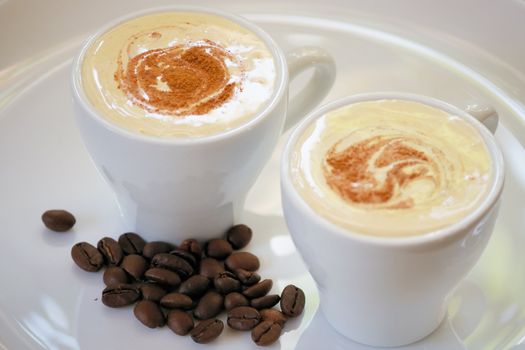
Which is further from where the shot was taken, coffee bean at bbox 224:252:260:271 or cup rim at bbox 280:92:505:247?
coffee bean at bbox 224:252:260:271

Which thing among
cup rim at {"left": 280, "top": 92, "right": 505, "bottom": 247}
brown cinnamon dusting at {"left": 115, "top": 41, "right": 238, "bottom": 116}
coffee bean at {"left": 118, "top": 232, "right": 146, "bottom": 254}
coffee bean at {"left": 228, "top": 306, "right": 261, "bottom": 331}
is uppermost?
brown cinnamon dusting at {"left": 115, "top": 41, "right": 238, "bottom": 116}

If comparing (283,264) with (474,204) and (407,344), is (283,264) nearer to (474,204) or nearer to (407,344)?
(407,344)

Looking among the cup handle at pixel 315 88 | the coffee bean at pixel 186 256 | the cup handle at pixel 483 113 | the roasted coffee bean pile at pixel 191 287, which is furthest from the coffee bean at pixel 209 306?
the cup handle at pixel 483 113

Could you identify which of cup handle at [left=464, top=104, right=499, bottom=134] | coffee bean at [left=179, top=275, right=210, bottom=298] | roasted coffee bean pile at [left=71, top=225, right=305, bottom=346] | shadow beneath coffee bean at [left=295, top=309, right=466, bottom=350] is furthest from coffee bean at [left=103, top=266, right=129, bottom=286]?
cup handle at [left=464, top=104, right=499, bottom=134]

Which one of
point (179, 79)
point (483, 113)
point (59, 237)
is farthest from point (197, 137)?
point (483, 113)

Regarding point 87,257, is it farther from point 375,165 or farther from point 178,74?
point 375,165

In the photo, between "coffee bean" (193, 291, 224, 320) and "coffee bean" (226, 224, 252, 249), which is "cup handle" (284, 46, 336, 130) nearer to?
"coffee bean" (226, 224, 252, 249)
